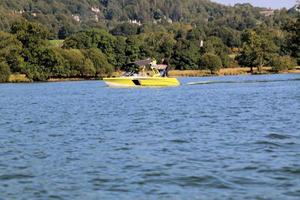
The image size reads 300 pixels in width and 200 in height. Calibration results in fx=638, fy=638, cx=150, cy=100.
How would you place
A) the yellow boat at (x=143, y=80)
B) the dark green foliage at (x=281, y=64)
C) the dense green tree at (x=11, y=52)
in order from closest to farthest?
the yellow boat at (x=143, y=80) → the dense green tree at (x=11, y=52) → the dark green foliage at (x=281, y=64)

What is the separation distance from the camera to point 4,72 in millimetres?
160125

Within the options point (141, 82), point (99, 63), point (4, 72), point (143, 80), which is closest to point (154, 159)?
point (143, 80)

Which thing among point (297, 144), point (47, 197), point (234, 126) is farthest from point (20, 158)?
point (234, 126)

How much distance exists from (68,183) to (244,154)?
770 centimetres

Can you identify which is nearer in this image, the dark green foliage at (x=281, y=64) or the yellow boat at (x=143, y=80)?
the yellow boat at (x=143, y=80)

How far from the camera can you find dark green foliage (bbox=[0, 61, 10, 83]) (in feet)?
519

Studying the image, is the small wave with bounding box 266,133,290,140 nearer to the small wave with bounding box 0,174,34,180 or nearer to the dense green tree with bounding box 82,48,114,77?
the small wave with bounding box 0,174,34,180

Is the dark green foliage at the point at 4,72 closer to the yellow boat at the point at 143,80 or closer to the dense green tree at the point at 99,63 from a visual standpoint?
the dense green tree at the point at 99,63

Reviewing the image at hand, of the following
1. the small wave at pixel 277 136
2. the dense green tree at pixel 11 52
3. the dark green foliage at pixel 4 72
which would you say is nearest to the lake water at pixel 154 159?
the small wave at pixel 277 136

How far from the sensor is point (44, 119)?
4619cm

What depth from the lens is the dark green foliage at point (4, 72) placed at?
519 feet

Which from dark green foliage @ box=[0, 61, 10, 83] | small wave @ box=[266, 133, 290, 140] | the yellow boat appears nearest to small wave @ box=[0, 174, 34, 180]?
small wave @ box=[266, 133, 290, 140]

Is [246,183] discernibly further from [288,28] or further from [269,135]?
[288,28]

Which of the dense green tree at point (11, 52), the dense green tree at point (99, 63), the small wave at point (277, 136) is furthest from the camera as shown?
the dense green tree at point (99, 63)
